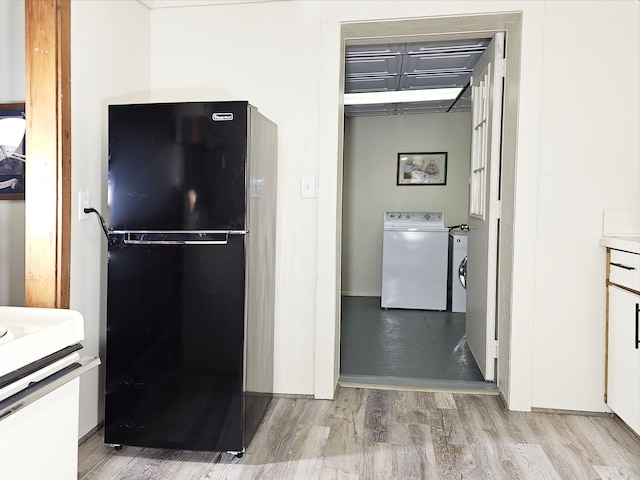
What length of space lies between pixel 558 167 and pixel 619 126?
0.35 metres

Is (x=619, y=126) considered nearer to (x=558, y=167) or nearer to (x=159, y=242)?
(x=558, y=167)

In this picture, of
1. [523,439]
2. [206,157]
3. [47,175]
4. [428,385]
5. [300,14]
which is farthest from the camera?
[428,385]

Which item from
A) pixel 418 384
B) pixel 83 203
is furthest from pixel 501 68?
pixel 83 203

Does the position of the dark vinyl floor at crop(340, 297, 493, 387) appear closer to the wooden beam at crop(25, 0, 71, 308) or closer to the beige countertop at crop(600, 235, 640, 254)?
the beige countertop at crop(600, 235, 640, 254)

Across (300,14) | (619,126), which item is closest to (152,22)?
(300,14)

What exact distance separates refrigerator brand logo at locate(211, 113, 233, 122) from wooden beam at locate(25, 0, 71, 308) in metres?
0.64


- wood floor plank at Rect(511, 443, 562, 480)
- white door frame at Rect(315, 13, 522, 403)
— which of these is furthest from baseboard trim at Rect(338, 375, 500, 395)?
wood floor plank at Rect(511, 443, 562, 480)

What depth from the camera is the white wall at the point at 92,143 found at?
7.15 feet

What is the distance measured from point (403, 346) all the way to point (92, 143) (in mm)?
2700

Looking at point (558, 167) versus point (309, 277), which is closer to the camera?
point (558, 167)

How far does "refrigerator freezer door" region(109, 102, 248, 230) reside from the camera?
2076 mm

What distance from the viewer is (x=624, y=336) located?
2.32 meters

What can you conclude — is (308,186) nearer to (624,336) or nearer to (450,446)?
(450,446)

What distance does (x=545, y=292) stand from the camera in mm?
2609
